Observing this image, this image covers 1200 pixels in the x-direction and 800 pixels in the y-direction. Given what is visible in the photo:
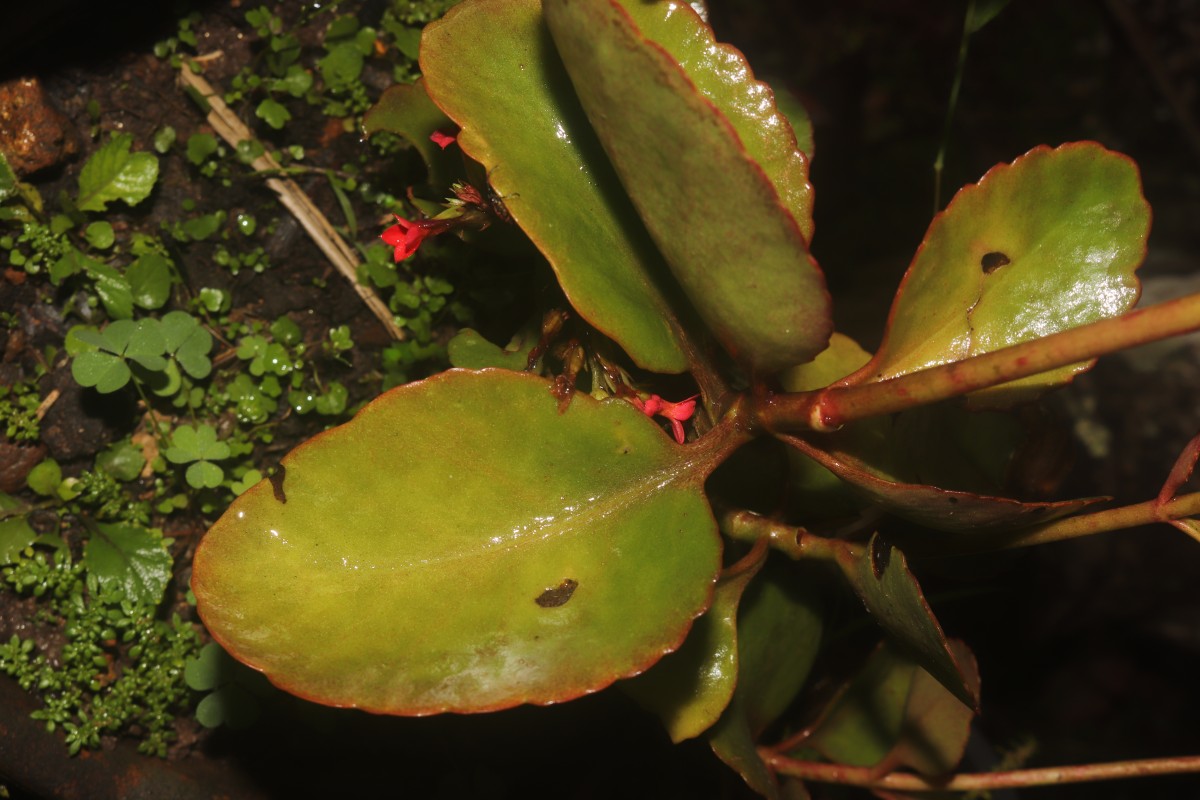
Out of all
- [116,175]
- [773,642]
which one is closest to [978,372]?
[773,642]

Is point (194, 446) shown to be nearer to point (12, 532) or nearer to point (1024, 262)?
point (12, 532)

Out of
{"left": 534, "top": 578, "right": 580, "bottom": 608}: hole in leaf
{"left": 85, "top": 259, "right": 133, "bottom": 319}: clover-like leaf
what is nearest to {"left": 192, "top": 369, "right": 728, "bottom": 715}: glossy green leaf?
{"left": 534, "top": 578, "right": 580, "bottom": 608}: hole in leaf

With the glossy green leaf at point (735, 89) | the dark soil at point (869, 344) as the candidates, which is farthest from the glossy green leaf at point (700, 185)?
the dark soil at point (869, 344)

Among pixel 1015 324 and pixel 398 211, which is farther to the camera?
pixel 398 211

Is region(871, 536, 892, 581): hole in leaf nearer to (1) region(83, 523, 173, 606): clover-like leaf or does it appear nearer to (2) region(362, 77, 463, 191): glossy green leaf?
(2) region(362, 77, 463, 191): glossy green leaf

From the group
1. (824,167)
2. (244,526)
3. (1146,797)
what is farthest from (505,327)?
(1146,797)

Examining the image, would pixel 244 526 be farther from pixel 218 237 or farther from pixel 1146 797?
pixel 1146 797

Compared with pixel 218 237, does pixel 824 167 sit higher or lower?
lower
